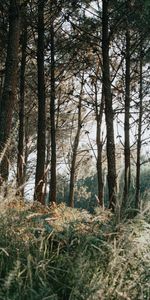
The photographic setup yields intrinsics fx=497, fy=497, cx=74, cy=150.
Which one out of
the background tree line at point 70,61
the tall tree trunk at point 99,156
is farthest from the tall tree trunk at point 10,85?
the tall tree trunk at point 99,156

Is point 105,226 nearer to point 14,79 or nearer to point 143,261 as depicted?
point 143,261

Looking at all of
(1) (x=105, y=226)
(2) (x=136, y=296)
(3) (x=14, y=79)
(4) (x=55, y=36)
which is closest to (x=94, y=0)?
(4) (x=55, y=36)

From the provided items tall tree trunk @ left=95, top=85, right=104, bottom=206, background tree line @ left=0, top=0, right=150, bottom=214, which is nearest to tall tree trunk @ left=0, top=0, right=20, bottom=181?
background tree line @ left=0, top=0, right=150, bottom=214

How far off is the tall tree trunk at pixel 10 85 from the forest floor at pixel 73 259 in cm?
370

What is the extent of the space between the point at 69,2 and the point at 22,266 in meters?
10.1

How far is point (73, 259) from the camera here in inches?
157

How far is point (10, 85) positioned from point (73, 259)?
4.86 metres

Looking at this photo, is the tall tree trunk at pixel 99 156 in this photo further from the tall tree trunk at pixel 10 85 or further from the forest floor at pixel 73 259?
the forest floor at pixel 73 259

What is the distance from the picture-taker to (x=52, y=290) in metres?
3.58

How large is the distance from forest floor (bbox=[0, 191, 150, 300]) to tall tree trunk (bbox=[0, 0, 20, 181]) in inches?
A: 146

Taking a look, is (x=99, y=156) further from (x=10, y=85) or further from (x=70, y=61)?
(x=10, y=85)

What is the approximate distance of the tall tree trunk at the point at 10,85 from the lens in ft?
26.9

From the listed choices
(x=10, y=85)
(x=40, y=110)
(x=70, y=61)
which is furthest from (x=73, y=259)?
(x=70, y=61)

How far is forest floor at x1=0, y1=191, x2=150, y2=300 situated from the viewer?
11.6 ft
